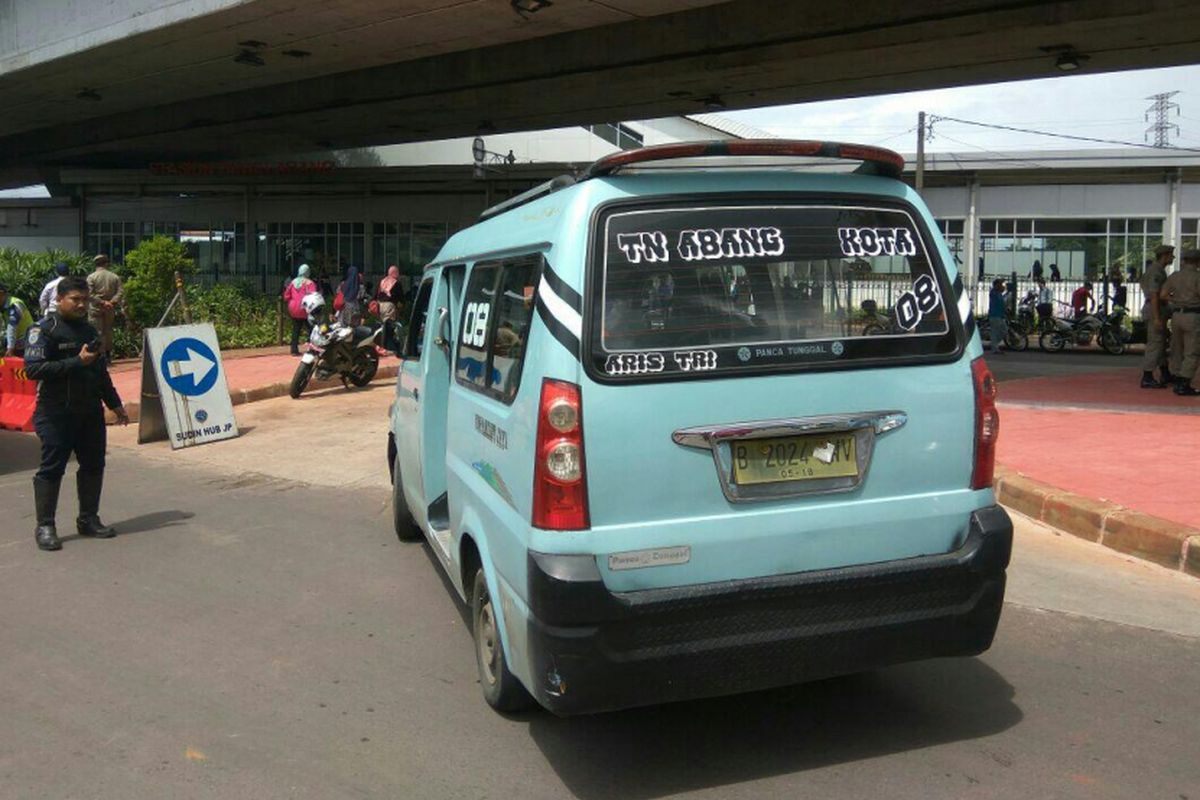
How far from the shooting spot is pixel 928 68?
53.9 feet

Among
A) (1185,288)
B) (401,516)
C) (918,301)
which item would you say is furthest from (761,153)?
(1185,288)

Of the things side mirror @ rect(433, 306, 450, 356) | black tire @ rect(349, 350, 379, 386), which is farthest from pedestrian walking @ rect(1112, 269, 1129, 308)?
side mirror @ rect(433, 306, 450, 356)

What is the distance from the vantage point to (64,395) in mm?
6895

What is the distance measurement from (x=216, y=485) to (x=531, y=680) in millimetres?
6454

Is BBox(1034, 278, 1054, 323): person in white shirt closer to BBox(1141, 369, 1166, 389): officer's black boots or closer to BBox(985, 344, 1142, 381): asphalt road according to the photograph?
BBox(985, 344, 1142, 381): asphalt road

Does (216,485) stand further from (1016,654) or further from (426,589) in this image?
(1016,654)

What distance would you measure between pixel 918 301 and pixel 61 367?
5.67m

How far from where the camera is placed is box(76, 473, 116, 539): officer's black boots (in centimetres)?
714

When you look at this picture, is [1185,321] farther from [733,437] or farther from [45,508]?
[45,508]

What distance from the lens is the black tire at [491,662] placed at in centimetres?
401

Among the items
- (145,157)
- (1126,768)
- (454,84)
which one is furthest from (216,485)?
(145,157)

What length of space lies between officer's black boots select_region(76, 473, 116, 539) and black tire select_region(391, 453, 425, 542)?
2.10 m

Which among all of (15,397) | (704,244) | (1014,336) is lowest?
(15,397)

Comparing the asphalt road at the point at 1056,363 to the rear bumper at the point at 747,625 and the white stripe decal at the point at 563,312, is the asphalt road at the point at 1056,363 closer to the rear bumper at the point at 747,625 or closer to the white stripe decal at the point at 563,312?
the rear bumper at the point at 747,625
